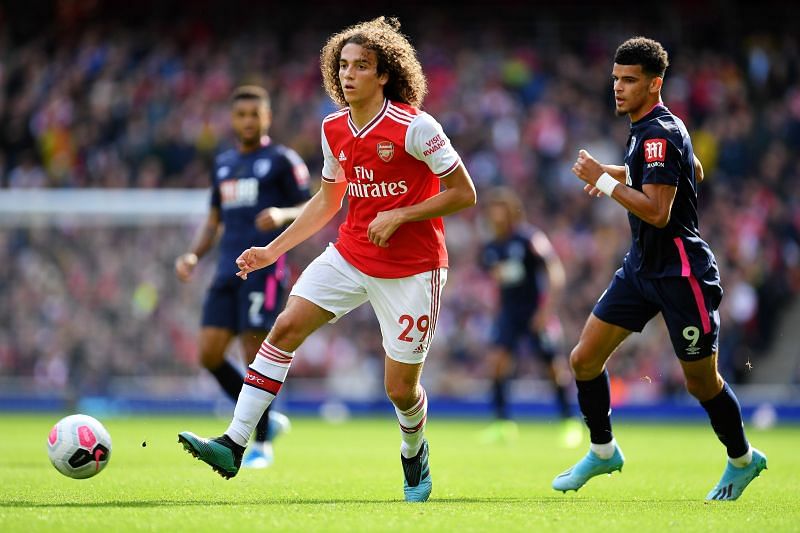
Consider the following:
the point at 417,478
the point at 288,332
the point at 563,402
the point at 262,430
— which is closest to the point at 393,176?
the point at 288,332

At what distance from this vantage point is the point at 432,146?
6.57 metres

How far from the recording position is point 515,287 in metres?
14.4

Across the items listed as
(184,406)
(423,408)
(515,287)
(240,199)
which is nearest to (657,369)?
(515,287)

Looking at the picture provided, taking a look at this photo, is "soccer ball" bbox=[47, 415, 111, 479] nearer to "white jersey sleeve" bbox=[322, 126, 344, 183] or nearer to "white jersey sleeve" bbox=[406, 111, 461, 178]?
"white jersey sleeve" bbox=[322, 126, 344, 183]

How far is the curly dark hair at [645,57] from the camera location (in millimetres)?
6977

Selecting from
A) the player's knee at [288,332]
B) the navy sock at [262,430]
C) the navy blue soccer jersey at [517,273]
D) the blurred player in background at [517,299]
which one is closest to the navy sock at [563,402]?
the blurred player in background at [517,299]

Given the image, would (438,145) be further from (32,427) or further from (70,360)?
(70,360)

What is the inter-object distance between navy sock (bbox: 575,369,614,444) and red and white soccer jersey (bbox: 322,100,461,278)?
129 cm

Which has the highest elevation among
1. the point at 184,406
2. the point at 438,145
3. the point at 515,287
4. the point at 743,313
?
the point at 438,145

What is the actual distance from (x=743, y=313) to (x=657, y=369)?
1855 mm

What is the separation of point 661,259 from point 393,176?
1656 mm

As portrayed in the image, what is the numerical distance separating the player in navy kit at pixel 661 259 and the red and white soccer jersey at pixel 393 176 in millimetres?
910

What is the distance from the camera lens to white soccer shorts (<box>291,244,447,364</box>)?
264 inches

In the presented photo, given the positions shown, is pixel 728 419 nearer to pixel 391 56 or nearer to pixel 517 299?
pixel 391 56
